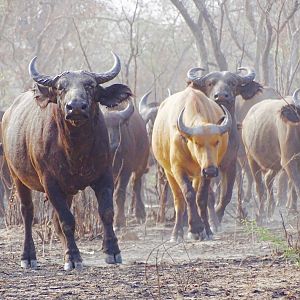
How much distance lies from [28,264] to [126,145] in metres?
4.72

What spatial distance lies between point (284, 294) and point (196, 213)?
455 centimetres

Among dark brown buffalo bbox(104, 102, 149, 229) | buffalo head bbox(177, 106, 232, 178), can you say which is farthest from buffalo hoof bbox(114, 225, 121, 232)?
buffalo head bbox(177, 106, 232, 178)

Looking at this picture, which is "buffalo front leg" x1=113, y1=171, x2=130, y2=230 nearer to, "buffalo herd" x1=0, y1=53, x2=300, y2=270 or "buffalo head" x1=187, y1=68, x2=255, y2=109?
"buffalo herd" x1=0, y1=53, x2=300, y2=270

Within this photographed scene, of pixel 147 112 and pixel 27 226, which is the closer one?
pixel 27 226

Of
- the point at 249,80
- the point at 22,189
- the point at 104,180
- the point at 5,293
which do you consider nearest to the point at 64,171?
the point at 104,180

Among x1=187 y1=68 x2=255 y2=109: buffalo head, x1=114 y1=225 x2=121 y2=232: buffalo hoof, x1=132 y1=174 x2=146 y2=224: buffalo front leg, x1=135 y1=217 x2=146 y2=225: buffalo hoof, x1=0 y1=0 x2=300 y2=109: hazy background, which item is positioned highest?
x1=0 y1=0 x2=300 y2=109: hazy background

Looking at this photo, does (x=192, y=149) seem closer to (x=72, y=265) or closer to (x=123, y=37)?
(x=72, y=265)

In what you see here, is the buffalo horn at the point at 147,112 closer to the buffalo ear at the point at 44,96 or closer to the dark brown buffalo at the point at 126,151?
the dark brown buffalo at the point at 126,151

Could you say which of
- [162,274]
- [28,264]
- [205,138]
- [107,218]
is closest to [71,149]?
[107,218]

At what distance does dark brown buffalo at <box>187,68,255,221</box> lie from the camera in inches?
500

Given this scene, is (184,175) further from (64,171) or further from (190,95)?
(64,171)

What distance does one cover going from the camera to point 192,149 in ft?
35.9

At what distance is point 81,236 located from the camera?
36.4 feet

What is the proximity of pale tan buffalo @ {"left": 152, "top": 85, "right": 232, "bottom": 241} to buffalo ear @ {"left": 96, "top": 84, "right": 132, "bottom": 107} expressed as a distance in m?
1.68
